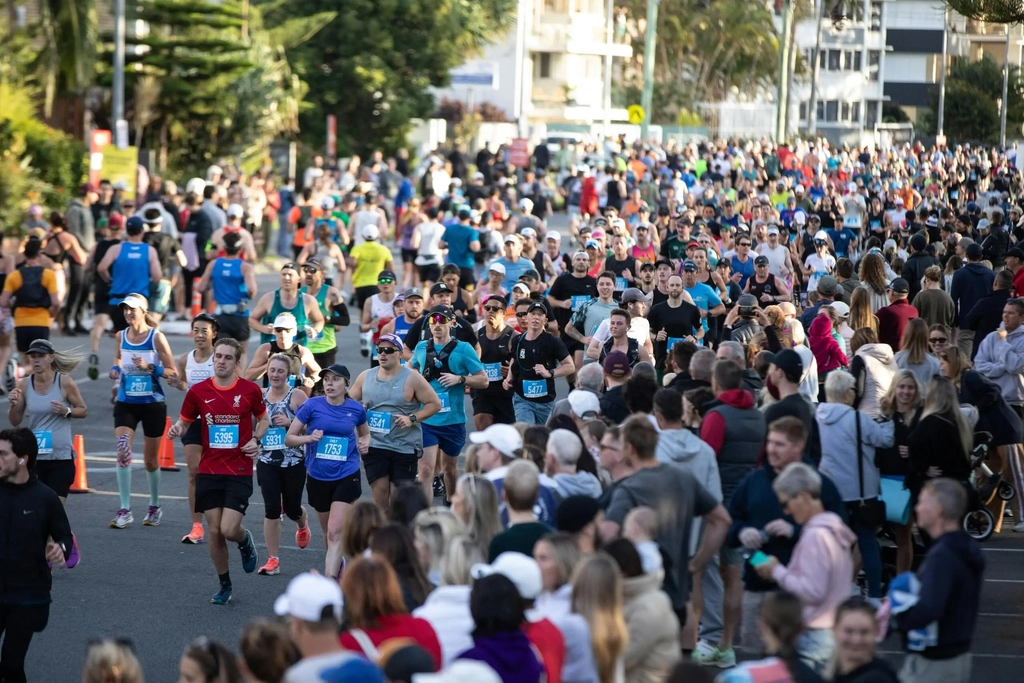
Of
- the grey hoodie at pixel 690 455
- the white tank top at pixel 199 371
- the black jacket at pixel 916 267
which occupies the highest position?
the black jacket at pixel 916 267

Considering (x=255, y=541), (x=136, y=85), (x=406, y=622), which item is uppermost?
(x=136, y=85)

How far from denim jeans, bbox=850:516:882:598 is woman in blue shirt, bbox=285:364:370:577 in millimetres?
3303

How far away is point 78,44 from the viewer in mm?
33375

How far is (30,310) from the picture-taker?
54.3 ft

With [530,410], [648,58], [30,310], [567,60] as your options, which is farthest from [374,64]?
[567,60]

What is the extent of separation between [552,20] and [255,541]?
80.0 m

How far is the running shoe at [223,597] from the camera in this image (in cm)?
992

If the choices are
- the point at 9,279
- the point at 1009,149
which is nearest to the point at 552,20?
the point at 1009,149

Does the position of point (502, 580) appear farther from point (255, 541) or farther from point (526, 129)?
point (526, 129)

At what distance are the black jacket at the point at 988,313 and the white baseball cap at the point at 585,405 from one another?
611 cm

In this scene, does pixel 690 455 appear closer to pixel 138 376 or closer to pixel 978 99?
pixel 138 376

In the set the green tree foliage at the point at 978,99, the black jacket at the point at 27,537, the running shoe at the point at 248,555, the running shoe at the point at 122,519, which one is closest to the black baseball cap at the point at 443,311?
the running shoe at the point at 248,555

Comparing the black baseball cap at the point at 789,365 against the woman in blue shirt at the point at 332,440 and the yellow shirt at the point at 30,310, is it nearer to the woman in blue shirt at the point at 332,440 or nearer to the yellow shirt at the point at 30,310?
the woman in blue shirt at the point at 332,440

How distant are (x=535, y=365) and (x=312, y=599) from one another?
7226mm
